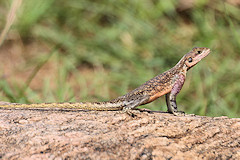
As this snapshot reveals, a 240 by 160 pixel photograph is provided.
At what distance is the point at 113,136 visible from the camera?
2.69m

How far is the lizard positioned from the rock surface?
0.12m

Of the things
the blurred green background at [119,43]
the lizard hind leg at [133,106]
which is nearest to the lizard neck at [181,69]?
the lizard hind leg at [133,106]

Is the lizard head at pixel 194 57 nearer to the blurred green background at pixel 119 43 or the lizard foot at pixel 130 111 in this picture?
the lizard foot at pixel 130 111

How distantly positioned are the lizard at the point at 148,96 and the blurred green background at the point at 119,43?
1.85 metres

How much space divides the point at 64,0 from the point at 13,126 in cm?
543

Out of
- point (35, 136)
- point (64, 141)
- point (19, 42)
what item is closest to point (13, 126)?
point (35, 136)

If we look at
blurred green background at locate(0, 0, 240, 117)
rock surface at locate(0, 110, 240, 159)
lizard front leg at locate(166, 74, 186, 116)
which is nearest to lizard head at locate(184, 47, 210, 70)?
lizard front leg at locate(166, 74, 186, 116)

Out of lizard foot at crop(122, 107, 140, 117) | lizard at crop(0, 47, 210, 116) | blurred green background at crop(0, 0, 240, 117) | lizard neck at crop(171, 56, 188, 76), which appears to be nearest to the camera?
lizard foot at crop(122, 107, 140, 117)

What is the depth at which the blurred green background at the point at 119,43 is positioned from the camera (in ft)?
20.2

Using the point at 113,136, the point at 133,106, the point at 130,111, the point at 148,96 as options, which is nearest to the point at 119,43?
the point at 148,96

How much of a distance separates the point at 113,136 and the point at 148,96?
1.09m

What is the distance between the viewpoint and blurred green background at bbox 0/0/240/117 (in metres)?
6.16

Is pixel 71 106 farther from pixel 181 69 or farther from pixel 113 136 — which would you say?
pixel 181 69

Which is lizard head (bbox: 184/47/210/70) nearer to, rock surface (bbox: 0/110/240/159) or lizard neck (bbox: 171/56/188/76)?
lizard neck (bbox: 171/56/188/76)
